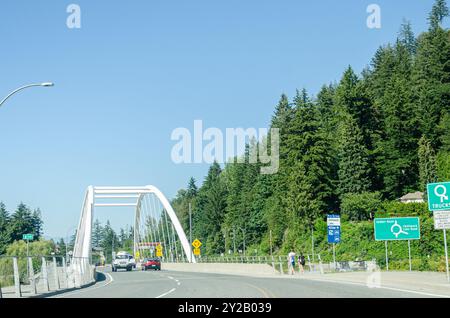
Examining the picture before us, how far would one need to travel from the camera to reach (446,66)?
87.8m

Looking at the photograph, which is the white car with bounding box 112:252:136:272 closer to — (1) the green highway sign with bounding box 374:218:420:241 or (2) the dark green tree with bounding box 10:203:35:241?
(1) the green highway sign with bounding box 374:218:420:241

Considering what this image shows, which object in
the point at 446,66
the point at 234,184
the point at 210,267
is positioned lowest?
the point at 210,267

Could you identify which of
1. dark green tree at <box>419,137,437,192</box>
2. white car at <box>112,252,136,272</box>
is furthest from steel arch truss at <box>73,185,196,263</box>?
dark green tree at <box>419,137,437,192</box>

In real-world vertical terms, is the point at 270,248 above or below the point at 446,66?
below

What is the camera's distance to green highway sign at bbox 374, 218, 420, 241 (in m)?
40.2

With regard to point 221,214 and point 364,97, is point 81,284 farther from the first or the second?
point 221,214

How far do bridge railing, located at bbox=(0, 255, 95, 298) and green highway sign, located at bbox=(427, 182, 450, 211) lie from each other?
54.6ft

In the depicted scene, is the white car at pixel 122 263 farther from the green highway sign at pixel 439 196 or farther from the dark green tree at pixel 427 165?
the green highway sign at pixel 439 196

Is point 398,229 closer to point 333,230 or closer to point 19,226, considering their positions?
point 333,230

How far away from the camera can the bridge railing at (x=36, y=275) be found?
915 inches

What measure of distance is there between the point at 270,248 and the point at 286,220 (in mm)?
6849

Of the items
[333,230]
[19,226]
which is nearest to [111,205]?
[19,226]

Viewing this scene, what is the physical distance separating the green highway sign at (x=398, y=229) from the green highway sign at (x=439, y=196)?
1418 centimetres

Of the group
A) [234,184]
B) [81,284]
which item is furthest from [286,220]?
[81,284]
